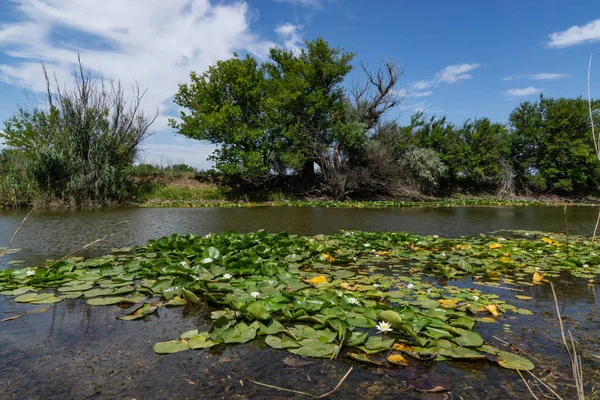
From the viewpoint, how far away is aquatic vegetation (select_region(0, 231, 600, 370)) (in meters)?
2.35

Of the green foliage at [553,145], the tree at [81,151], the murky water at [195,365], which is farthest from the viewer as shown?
the green foliage at [553,145]

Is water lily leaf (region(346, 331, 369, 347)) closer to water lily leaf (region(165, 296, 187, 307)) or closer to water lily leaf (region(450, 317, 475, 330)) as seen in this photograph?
water lily leaf (region(450, 317, 475, 330))

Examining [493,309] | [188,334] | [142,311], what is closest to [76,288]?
[142,311]

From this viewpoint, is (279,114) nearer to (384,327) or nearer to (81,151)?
(81,151)

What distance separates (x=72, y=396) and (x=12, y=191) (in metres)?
13.8

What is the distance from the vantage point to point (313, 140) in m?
19.8

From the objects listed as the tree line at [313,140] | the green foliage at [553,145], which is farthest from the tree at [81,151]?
the green foliage at [553,145]

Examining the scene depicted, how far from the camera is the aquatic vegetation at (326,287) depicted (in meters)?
2.35

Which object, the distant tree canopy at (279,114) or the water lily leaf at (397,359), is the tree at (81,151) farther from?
the water lily leaf at (397,359)

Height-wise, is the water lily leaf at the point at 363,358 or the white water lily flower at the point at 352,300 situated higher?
the white water lily flower at the point at 352,300

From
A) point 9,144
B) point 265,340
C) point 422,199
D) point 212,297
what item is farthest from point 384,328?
point 9,144

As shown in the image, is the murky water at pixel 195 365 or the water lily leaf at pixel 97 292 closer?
the murky water at pixel 195 365

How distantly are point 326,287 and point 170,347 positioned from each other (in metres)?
1.72

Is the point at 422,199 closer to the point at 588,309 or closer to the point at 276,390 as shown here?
the point at 588,309
